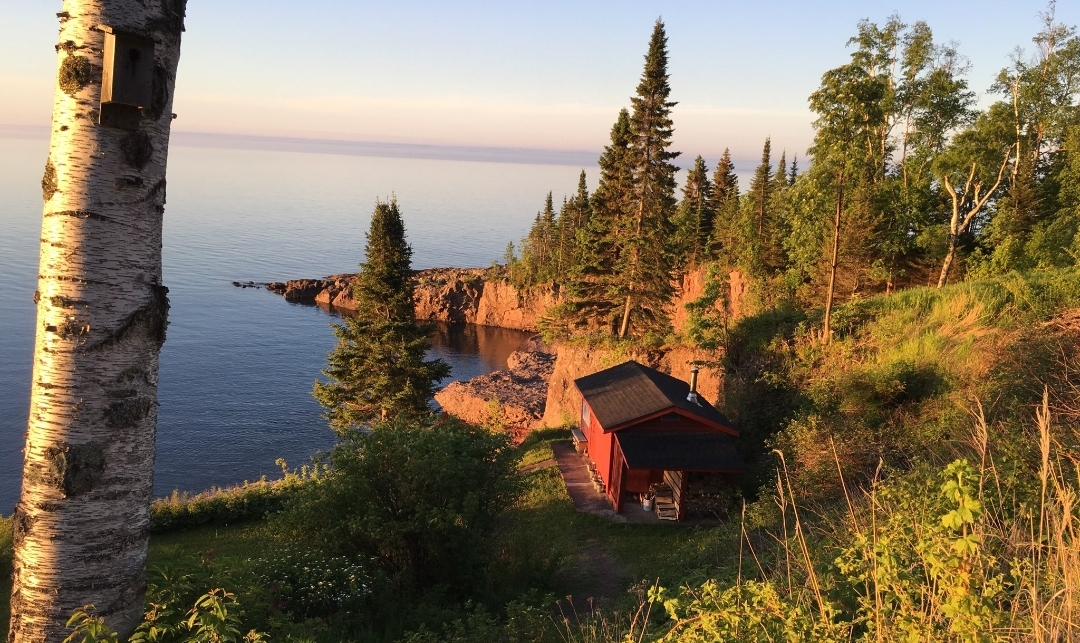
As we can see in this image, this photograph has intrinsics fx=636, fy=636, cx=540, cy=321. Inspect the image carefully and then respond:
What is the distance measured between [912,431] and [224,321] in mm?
61454

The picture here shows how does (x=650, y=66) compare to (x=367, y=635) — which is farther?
(x=650, y=66)

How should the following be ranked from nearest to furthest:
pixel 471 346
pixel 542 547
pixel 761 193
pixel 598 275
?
pixel 542 547, pixel 598 275, pixel 761 193, pixel 471 346

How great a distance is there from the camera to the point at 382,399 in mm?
26719

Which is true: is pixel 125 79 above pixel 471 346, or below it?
above

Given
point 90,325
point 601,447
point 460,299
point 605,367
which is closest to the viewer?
point 90,325

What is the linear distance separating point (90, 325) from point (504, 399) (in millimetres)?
37676

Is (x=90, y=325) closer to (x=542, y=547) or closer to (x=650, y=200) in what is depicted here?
(x=542, y=547)

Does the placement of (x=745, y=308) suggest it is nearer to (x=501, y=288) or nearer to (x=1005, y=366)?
(x=1005, y=366)

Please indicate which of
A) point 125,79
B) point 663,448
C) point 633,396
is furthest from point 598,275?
point 125,79

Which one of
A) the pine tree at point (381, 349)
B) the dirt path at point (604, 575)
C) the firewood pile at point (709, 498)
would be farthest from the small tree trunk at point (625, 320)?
the dirt path at point (604, 575)

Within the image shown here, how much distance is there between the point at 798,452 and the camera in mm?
15305

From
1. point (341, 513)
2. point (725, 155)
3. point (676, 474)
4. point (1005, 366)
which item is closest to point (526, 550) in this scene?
point (341, 513)

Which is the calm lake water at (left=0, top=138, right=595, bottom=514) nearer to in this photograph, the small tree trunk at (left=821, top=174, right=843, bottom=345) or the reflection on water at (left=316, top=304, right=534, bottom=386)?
the reflection on water at (left=316, top=304, right=534, bottom=386)

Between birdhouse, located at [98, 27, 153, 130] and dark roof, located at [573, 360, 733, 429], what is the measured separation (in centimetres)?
1615
